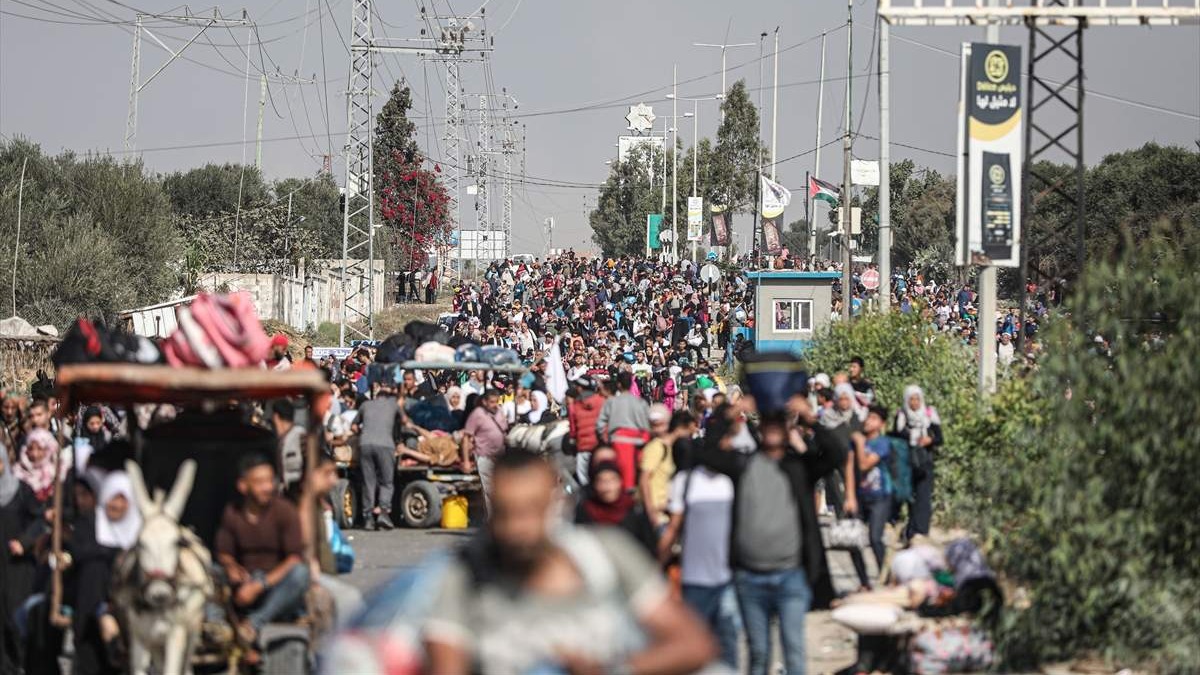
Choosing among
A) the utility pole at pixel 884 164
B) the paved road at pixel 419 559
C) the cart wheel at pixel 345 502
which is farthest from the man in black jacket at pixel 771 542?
the utility pole at pixel 884 164

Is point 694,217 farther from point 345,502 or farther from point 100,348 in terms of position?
point 100,348

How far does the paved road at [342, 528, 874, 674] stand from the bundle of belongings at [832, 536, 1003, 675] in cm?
110

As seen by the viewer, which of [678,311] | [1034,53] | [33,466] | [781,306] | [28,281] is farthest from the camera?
[678,311]

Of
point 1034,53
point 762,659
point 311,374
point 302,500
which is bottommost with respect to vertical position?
point 762,659

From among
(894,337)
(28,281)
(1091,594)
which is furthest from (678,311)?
(1091,594)

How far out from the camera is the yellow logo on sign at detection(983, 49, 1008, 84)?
20.0m

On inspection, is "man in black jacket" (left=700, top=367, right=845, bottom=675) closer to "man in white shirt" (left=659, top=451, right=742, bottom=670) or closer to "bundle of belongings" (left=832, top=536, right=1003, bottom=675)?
"man in white shirt" (left=659, top=451, right=742, bottom=670)

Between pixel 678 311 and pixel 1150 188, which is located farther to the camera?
pixel 1150 188

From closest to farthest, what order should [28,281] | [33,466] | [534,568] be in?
[534,568] → [33,466] → [28,281]

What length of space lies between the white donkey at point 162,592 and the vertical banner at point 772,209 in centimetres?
4834

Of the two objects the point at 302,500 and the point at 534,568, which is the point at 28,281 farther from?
the point at 534,568

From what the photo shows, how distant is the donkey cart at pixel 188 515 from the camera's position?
357 inches

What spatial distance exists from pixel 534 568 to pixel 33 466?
29.9 ft

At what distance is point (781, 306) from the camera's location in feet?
125
